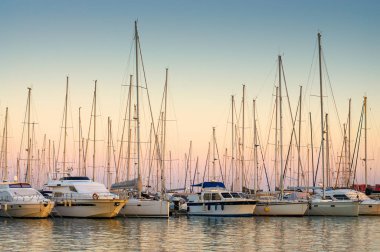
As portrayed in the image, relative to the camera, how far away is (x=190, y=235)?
41.8 m

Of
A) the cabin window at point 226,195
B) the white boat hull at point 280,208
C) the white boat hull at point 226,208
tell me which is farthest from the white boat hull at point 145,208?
the white boat hull at point 280,208

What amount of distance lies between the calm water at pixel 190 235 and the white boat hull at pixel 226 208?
220cm

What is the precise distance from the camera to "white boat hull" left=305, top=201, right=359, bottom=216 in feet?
204

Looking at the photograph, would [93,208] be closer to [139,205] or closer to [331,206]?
[139,205]

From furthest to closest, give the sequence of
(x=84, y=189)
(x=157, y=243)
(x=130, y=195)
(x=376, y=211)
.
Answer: (x=376, y=211)
(x=130, y=195)
(x=84, y=189)
(x=157, y=243)

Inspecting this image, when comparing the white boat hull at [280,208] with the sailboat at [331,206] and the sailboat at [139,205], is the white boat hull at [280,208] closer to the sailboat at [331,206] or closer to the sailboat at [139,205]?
the sailboat at [331,206]

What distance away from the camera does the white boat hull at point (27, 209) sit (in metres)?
54.5

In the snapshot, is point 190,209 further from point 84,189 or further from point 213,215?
point 84,189

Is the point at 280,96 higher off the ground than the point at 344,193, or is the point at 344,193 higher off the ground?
the point at 280,96

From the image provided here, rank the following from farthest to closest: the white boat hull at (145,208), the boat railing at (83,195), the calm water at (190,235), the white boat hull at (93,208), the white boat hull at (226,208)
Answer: the white boat hull at (226,208) → the white boat hull at (145,208) → the boat railing at (83,195) → the white boat hull at (93,208) → the calm water at (190,235)

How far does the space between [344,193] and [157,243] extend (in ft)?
107

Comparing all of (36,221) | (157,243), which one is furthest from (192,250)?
(36,221)

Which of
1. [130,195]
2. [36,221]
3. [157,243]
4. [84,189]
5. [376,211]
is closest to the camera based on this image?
[157,243]

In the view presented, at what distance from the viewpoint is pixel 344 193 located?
2515 inches
